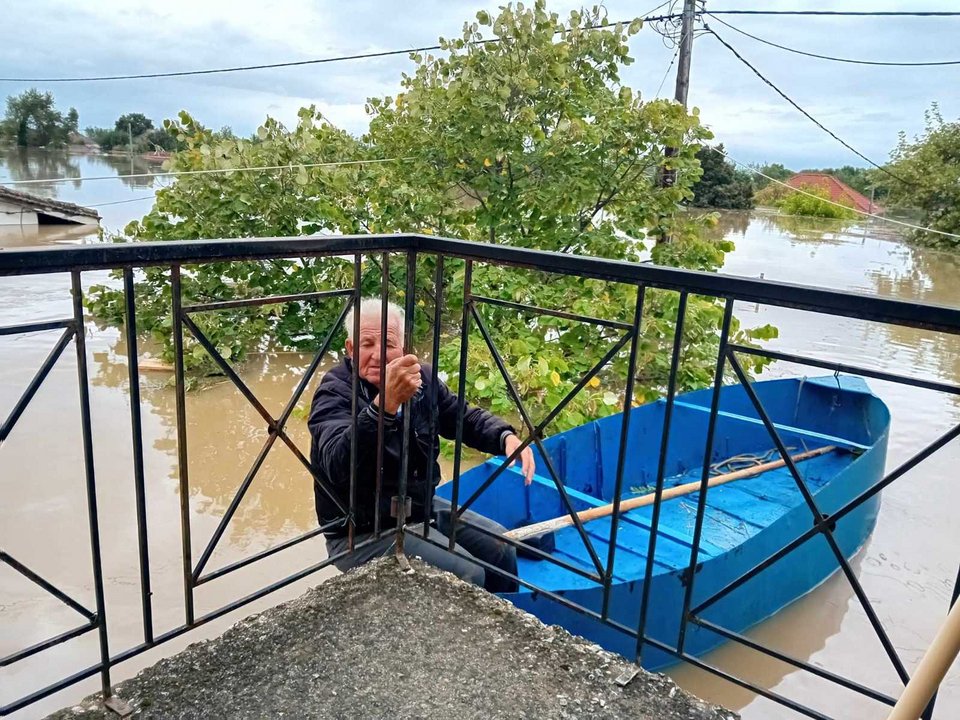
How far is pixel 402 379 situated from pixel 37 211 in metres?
16.4

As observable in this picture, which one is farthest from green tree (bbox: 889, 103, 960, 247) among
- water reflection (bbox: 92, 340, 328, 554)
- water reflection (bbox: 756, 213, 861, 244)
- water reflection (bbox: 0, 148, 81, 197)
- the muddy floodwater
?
water reflection (bbox: 0, 148, 81, 197)

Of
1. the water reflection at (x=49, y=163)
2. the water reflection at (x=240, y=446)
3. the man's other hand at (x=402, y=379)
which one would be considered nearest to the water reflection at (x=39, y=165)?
the water reflection at (x=49, y=163)

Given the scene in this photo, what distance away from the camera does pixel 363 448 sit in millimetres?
1919

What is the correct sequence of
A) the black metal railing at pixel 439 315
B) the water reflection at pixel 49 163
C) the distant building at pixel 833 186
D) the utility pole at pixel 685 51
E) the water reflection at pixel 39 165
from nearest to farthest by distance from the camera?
the black metal railing at pixel 439 315 < the utility pole at pixel 685 51 < the water reflection at pixel 39 165 < the water reflection at pixel 49 163 < the distant building at pixel 833 186

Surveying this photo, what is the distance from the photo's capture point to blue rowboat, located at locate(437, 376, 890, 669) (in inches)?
112

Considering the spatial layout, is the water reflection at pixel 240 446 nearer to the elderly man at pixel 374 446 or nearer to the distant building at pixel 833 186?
the elderly man at pixel 374 446

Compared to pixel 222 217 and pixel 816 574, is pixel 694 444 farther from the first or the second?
pixel 222 217

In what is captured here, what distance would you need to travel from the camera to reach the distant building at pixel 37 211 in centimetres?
1397

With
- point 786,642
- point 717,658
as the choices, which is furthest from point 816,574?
point 717,658

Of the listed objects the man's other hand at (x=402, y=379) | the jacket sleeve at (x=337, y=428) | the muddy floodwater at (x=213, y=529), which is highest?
the man's other hand at (x=402, y=379)

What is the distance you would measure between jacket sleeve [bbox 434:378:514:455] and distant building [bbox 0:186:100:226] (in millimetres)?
14114

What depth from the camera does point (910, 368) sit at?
8672 millimetres

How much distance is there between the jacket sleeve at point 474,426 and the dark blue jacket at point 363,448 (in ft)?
0.58

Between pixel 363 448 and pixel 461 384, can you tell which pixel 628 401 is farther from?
pixel 363 448
